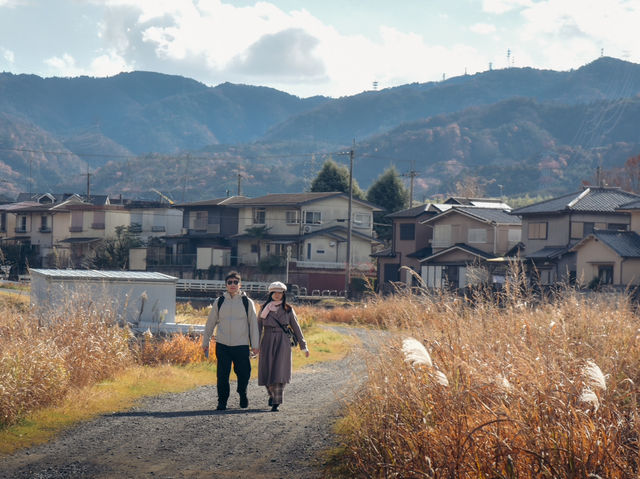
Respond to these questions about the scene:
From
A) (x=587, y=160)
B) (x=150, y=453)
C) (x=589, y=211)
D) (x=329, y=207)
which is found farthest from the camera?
(x=587, y=160)

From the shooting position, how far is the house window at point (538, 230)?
4325 centimetres

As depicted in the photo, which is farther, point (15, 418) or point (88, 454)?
point (15, 418)

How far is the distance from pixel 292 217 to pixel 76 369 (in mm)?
45438

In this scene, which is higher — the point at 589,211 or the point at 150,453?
the point at 589,211

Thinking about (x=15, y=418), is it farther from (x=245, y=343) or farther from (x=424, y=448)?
(x=424, y=448)

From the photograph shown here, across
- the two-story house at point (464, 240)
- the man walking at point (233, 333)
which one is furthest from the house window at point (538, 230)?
the man walking at point (233, 333)

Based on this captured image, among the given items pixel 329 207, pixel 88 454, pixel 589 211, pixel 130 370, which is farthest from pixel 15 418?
pixel 329 207

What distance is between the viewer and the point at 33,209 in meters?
65.7

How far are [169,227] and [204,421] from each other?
58.2 meters

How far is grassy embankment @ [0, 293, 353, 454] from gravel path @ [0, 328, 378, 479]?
1.64 feet

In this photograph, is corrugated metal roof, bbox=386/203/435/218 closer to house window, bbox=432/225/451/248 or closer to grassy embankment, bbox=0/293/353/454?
house window, bbox=432/225/451/248

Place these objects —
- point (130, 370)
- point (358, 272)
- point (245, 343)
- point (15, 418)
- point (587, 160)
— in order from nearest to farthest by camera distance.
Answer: point (15, 418) → point (245, 343) → point (130, 370) → point (358, 272) → point (587, 160)

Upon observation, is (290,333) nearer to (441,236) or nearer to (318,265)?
(441,236)

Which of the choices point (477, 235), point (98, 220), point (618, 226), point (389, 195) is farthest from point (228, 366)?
point (389, 195)
